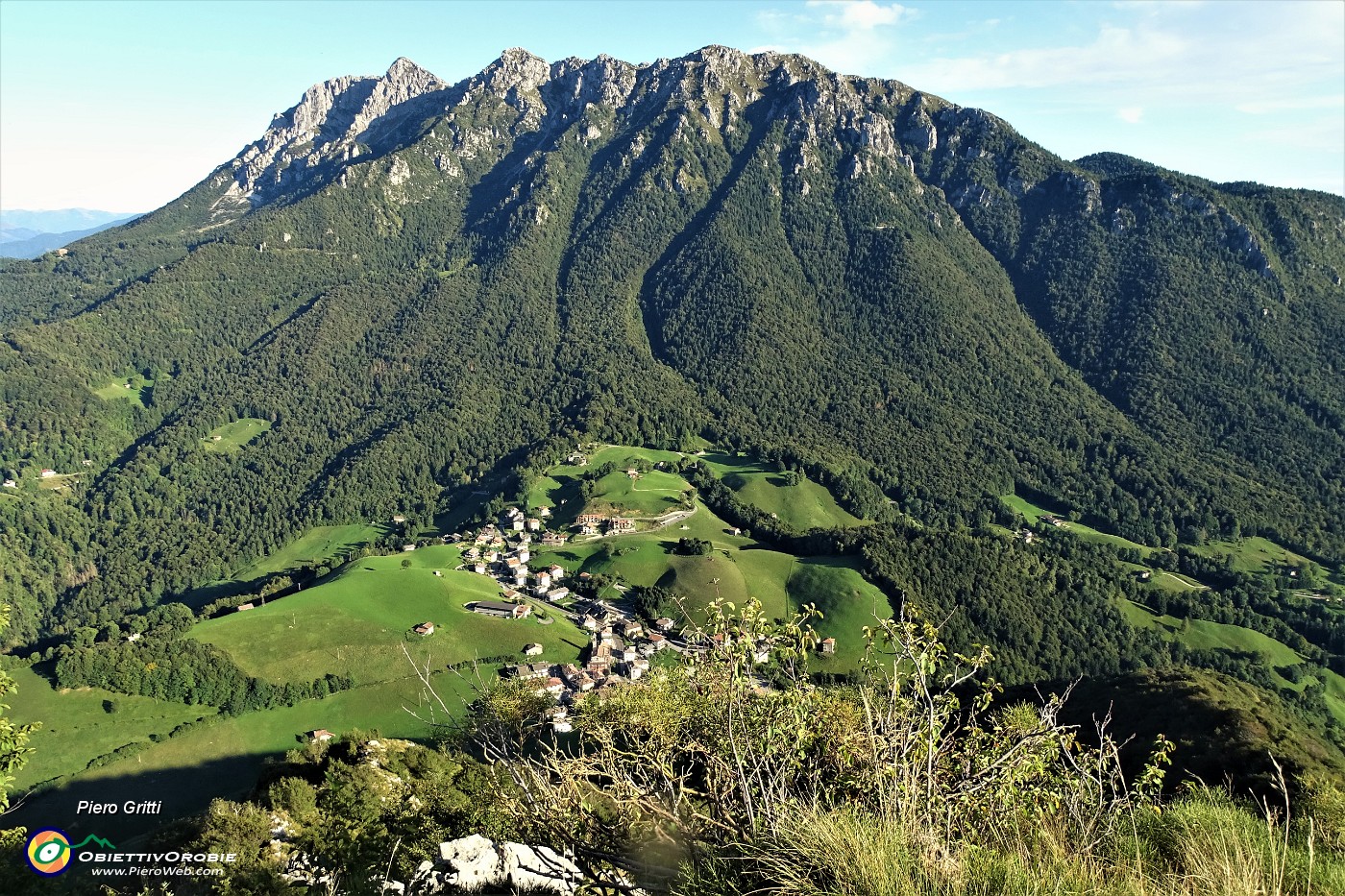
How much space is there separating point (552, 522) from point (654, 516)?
16586 millimetres

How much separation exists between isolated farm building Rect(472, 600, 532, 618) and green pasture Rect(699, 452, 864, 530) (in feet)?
157

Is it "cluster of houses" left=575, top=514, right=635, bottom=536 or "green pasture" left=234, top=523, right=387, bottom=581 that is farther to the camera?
"green pasture" left=234, top=523, right=387, bottom=581

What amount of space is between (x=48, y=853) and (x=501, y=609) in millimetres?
55017

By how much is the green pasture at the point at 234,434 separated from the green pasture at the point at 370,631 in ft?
297

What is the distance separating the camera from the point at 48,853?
15141 millimetres

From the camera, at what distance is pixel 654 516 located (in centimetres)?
9681

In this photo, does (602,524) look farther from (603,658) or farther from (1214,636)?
(1214,636)

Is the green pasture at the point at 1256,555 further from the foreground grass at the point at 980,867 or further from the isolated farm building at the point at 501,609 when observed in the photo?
the foreground grass at the point at 980,867

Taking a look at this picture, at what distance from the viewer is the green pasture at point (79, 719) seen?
47.1m

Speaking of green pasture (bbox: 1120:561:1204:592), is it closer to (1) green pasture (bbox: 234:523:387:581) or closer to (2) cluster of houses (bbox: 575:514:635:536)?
(2) cluster of houses (bbox: 575:514:635:536)

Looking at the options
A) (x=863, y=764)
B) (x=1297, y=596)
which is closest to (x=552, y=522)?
Result: (x=863, y=764)

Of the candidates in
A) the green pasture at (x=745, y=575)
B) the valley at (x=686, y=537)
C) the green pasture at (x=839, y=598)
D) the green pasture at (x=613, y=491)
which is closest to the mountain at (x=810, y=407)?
the valley at (x=686, y=537)

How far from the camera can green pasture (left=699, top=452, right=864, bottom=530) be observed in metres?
107

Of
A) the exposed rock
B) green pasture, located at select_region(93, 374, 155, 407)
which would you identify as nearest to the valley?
the exposed rock
